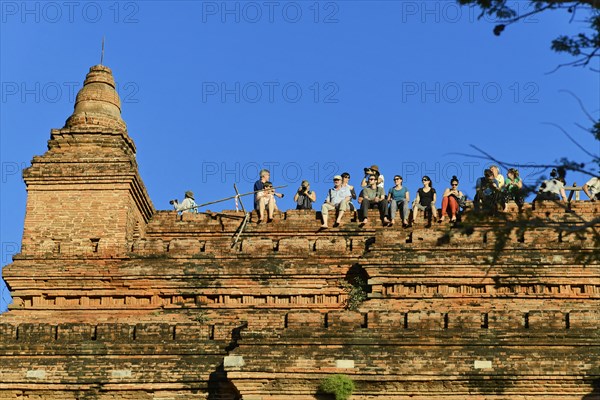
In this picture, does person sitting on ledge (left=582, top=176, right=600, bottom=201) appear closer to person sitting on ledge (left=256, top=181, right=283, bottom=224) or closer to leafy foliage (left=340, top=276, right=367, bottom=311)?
leafy foliage (left=340, top=276, right=367, bottom=311)

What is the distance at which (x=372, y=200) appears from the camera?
35.1 m

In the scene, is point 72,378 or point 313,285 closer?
point 72,378

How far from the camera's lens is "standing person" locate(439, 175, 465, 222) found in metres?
33.9

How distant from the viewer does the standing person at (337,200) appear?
114ft

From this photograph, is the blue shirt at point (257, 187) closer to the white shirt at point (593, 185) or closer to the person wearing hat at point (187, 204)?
the person wearing hat at point (187, 204)

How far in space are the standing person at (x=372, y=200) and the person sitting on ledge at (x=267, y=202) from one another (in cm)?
206

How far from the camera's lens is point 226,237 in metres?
35.3

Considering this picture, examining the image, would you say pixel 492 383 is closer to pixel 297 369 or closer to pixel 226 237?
pixel 297 369

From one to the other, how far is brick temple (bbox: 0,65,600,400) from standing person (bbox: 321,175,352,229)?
0.34 meters

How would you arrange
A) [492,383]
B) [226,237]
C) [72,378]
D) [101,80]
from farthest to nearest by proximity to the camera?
[101,80] < [226,237] < [72,378] < [492,383]

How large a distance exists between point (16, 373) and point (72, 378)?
3.65 ft

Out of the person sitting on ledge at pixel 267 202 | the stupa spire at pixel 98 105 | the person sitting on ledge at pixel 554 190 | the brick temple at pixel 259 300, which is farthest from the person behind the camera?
the stupa spire at pixel 98 105

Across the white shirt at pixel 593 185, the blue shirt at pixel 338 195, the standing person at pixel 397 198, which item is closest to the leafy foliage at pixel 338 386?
the standing person at pixel 397 198

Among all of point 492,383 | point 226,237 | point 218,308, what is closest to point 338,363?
point 492,383
